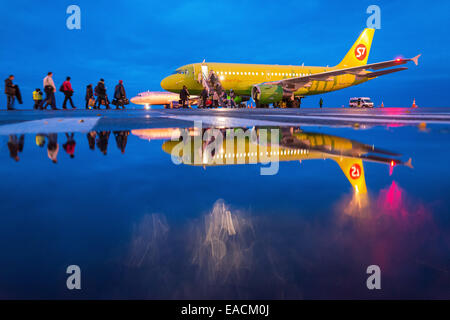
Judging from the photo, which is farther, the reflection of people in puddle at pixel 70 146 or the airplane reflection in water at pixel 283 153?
the reflection of people in puddle at pixel 70 146

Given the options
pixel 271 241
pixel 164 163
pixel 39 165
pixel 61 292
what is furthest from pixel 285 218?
pixel 39 165

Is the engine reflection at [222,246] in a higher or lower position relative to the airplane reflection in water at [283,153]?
lower

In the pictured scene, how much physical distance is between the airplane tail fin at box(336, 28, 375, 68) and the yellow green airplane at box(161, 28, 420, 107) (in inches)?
89.4

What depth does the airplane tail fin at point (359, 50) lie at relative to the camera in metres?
26.9

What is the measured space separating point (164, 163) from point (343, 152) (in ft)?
4.48

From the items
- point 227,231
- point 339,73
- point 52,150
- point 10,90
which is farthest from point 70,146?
point 339,73

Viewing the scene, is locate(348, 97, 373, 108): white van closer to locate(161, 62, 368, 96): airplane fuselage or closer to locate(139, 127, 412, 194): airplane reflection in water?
locate(161, 62, 368, 96): airplane fuselage

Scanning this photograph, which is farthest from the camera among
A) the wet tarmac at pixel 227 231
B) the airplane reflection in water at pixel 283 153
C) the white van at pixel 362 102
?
the white van at pixel 362 102

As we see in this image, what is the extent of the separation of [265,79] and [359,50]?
34.9 ft

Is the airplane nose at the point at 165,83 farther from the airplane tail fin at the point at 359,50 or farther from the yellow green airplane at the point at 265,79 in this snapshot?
the airplane tail fin at the point at 359,50

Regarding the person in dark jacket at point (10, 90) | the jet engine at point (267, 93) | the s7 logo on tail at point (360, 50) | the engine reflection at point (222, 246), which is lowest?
the engine reflection at point (222, 246)

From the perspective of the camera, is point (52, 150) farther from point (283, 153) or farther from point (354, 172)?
point (354, 172)

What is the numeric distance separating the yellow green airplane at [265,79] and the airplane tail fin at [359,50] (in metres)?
2.27

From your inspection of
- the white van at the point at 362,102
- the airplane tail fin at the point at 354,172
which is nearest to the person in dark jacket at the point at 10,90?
the airplane tail fin at the point at 354,172
